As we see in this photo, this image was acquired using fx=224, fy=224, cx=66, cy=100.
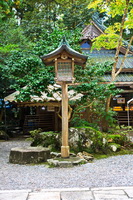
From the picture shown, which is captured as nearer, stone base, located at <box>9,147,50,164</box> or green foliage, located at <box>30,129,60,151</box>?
stone base, located at <box>9,147,50,164</box>

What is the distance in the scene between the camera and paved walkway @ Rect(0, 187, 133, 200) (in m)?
3.97

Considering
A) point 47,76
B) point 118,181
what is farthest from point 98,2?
point 118,181

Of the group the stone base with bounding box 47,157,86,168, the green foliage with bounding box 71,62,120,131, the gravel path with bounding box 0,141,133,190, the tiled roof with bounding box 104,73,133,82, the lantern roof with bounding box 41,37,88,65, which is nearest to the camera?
the gravel path with bounding box 0,141,133,190

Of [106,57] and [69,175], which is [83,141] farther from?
[106,57]

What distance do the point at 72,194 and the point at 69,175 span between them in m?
1.48

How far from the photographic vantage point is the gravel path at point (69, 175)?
189 inches

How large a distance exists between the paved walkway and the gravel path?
1.07 ft

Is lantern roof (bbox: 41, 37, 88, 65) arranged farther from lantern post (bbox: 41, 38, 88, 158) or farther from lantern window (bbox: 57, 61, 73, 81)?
lantern window (bbox: 57, 61, 73, 81)

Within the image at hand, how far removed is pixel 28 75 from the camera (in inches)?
340

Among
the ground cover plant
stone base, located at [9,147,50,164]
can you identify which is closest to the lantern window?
the ground cover plant

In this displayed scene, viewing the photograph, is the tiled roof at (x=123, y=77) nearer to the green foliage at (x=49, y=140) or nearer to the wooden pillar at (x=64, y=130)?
the green foliage at (x=49, y=140)

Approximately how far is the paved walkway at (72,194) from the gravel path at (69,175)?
33 centimetres

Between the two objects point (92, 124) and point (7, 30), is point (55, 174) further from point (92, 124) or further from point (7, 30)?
point (7, 30)

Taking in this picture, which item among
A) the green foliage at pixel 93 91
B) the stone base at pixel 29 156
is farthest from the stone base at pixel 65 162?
the green foliage at pixel 93 91
